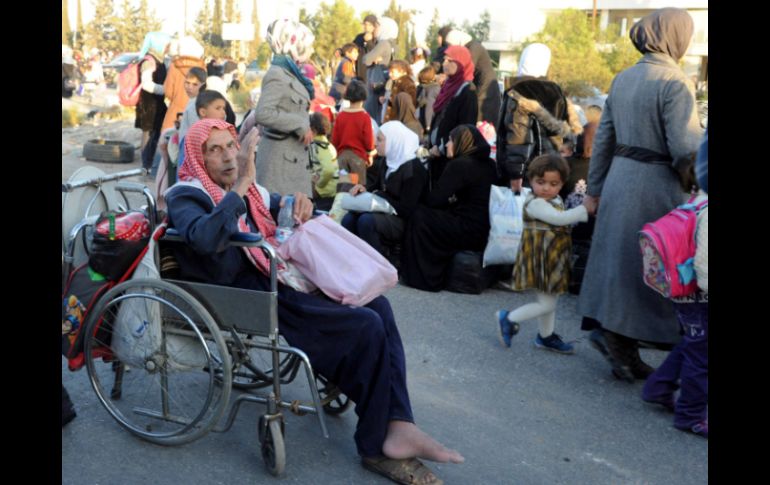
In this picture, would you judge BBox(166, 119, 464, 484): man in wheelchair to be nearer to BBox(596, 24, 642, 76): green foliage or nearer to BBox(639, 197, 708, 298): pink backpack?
BBox(639, 197, 708, 298): pink backpack

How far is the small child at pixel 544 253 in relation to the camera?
17.4 ft

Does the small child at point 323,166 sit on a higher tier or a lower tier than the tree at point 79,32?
lower

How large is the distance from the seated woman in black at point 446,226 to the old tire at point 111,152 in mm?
7618

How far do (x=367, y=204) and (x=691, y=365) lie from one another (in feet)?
10.6

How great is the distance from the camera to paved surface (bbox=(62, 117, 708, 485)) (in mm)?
3721

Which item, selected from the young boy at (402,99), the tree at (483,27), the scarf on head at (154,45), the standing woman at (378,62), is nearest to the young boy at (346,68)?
the standing woman at (378,62)

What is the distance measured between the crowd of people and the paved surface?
0.65 feet

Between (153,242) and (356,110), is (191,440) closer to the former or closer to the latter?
(153,242)

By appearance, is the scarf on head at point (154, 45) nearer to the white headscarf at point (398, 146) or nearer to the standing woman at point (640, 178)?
the white headscarf at point (398, 146)

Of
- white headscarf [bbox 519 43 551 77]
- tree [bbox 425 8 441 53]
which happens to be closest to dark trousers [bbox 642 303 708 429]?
white headscarf [bbox 519 43 551 77]

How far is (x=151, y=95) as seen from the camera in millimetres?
11523

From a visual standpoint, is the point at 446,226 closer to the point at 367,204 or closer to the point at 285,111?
the point at 367,204

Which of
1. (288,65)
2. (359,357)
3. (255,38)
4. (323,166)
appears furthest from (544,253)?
(255,38)
